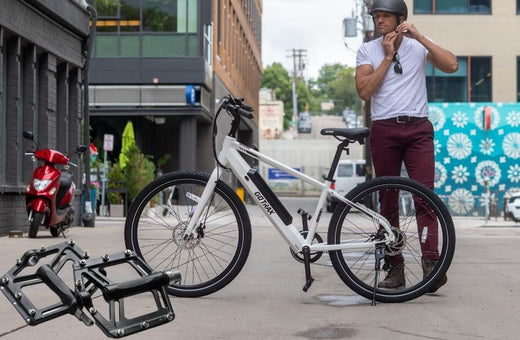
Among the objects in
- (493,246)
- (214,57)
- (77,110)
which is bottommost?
(493,246)

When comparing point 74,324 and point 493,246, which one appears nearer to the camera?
point 74,324

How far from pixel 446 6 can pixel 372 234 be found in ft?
104

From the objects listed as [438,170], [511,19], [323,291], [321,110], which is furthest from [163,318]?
[321,110]

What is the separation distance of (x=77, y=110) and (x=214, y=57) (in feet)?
72.5

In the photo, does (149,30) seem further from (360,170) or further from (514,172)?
(514,172)

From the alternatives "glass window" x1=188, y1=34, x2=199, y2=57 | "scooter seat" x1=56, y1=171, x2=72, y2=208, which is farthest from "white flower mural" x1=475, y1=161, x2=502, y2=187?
"scooter seat" x1=56, y1=171, x2=72, y2=208

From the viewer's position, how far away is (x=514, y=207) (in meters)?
27.0

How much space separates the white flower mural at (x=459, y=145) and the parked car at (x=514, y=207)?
7108 mm

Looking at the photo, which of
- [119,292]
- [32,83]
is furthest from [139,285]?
[32,83]

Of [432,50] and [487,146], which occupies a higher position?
[432,50]

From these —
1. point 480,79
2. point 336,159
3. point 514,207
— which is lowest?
point 514,207

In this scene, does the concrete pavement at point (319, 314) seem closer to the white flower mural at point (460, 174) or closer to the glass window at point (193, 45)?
the white flower mural at point (460, 174)

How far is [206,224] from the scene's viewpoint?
656 cm

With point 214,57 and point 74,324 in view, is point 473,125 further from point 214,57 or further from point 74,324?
point 74,324
